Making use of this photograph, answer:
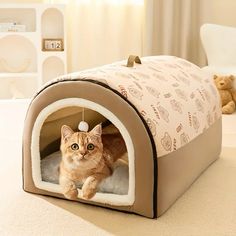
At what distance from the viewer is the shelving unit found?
141 inches

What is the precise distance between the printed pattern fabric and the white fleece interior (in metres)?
0.07

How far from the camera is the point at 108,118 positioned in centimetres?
142

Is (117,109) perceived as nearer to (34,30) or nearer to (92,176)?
(92,176)

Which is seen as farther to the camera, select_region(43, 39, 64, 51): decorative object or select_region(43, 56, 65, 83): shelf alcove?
select_region(43, 56, 65, 83): shelf alcove

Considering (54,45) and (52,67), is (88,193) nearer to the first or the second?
(54,45)

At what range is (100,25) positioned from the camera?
3676 mm

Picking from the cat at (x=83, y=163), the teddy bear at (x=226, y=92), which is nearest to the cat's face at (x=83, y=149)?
the cat at (x=83, y=163)

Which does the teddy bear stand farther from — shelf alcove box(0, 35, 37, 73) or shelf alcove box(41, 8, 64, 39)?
shelf alcove box(0, 35, 37, 73)

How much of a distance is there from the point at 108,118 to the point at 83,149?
0.13m

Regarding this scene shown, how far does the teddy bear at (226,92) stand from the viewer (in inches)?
120

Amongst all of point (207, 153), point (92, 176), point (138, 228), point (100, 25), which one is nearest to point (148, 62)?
point (207, 153)

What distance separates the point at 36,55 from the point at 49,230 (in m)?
2.59

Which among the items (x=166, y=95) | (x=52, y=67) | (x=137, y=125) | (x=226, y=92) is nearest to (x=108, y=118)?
(x=137, y=125)

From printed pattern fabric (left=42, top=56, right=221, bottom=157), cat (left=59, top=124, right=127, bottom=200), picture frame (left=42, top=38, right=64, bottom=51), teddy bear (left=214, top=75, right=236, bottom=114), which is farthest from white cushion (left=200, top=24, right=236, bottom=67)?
cat (left=59, top=124, right=127, bottom=200)
